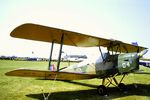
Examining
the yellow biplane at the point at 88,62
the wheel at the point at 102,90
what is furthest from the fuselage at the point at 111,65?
the wheel at the point at 102,90

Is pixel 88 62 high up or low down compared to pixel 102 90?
up

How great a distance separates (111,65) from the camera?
379 inches

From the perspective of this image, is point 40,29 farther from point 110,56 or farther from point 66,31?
point 110,56

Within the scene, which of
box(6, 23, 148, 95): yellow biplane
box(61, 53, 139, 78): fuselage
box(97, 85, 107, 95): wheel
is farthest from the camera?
box(97, 85, 107, 95): wheel

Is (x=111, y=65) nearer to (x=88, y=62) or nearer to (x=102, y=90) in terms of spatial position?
(x=102, y=90)

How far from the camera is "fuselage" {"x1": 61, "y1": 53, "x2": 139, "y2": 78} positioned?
8860 millimetres

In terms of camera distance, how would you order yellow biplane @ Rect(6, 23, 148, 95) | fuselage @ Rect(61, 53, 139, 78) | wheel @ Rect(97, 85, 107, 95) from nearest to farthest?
yellow biplane @ Rect(6, 23, 148, 95) → fuselage @ Rect(61, 53, 139, 78) → wheel @ Rect(97, 85, 107, 95)

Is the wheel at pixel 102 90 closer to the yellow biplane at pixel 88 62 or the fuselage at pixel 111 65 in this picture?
the yellow biplane at pixel 88 62

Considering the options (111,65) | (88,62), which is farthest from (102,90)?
(88,62)

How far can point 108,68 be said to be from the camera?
962 centimetres

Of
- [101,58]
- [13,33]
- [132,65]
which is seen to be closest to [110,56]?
[101,58]

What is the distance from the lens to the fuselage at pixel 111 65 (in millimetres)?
8860

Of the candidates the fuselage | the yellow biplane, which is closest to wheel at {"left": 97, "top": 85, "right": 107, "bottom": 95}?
the yellow biplane

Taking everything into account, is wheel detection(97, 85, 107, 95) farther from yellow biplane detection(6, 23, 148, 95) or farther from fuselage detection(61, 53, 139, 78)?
fuselage detection(61, 53, 139, 78)
